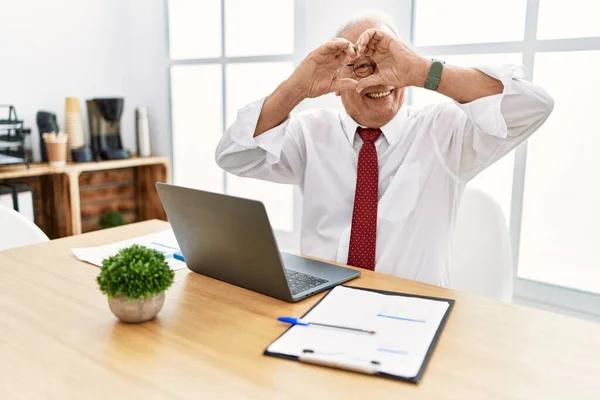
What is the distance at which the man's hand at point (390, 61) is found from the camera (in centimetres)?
136

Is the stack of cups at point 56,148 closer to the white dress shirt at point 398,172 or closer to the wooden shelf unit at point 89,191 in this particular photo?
the wooden shelf unit at point 89,191

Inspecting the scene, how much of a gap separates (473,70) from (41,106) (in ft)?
8.60

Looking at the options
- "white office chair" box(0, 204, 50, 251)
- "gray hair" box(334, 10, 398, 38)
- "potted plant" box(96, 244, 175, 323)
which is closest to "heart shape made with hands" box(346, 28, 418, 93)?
"gray hair" box(334, 10, 398, 38)

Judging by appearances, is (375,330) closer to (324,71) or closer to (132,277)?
(132,277)

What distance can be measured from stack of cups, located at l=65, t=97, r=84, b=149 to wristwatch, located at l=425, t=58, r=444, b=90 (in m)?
2.37

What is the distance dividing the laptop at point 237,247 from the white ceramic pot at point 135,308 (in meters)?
0.18

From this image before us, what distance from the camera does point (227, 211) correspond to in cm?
104

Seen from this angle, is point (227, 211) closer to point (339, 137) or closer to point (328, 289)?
point (328, 289)

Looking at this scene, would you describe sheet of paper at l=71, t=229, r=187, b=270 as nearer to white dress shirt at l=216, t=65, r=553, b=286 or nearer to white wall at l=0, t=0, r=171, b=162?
white dress shirt at l=216, t=65, r=553, b=286

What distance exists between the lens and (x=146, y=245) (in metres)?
1.49

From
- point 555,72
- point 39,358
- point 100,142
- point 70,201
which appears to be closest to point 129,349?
point 39,358

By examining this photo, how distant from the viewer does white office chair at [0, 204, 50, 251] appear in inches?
66.1

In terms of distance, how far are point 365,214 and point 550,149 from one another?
938 mm

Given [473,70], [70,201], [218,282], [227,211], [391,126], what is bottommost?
[70,201]
